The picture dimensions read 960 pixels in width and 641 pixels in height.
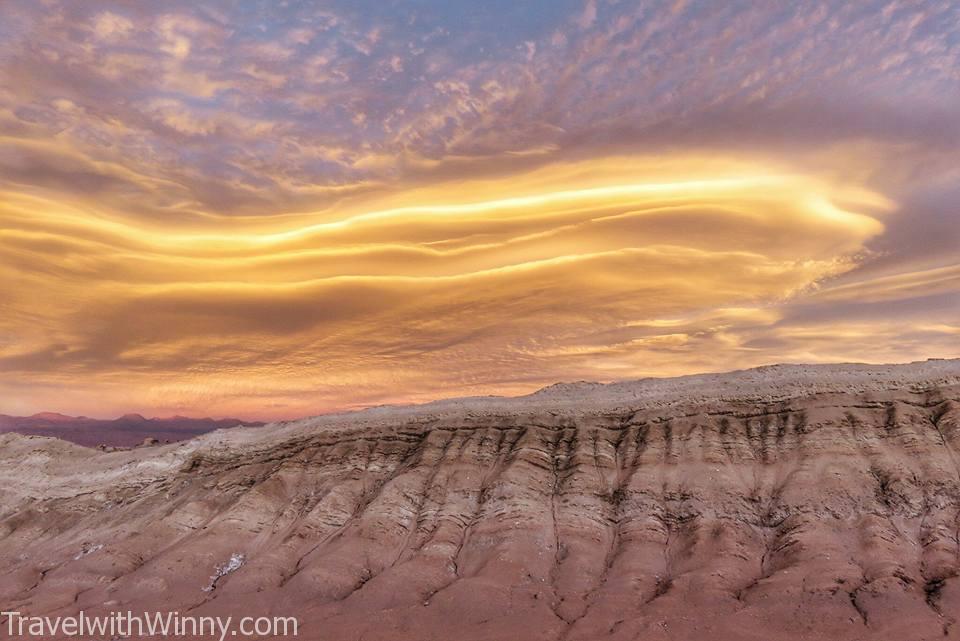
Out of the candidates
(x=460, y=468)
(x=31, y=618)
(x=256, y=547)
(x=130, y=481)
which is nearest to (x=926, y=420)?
(x=460, y=468)

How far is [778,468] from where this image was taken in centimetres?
3412

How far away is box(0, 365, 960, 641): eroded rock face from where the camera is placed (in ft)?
87.6

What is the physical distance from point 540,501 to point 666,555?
23.4 feet

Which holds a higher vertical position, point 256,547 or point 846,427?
point 846,427

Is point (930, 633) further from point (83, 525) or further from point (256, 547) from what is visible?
point (83, 525)

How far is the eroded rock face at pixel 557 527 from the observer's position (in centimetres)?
2670

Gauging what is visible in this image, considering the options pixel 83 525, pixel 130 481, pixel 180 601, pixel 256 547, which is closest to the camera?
pixel 180 601

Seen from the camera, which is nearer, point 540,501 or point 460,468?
point 540,501

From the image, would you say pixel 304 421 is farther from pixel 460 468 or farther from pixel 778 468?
pixel 778 468

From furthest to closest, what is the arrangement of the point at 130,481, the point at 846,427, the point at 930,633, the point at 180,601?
the point at 130,481 → the point at 846,427 → the point at 180,601 → the point at 930,633

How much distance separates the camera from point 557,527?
1336 inches

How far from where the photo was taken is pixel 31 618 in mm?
31703

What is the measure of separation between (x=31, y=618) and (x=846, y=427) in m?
39.8

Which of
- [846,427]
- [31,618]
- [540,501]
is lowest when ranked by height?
[31,618]
